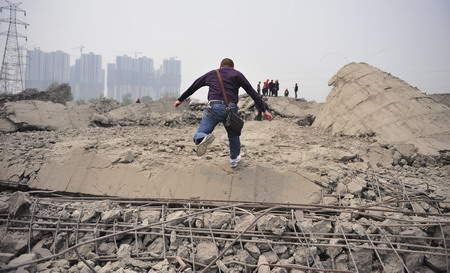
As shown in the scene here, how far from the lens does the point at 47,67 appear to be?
5225 cm

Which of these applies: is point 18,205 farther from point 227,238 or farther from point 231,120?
point 231,120

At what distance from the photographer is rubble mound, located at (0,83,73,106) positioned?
1174 centimetres

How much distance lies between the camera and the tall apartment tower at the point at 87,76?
199 ft

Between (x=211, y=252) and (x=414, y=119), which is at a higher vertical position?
(x=414, y=119)

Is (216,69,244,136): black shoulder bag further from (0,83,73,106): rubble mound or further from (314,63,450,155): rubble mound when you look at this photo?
(0,83,73,106): rubble mound

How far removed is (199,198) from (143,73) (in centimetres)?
6821

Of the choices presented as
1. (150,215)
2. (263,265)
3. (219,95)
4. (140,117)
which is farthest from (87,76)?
(263,265)

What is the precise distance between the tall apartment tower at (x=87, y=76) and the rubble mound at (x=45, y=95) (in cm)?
5188

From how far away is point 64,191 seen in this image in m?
3.29

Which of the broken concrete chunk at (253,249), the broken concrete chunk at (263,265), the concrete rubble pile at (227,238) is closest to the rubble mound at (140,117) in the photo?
the concrete rubble pile at (227,238)

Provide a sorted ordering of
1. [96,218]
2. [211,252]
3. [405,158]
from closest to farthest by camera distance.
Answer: [211,252] → [96,218] → [405,158]

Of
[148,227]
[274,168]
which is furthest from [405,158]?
Result: [148,227]

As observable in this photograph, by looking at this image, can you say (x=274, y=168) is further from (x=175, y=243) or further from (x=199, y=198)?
(x=175, y=243)

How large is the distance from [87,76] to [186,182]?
67485 millimetres
